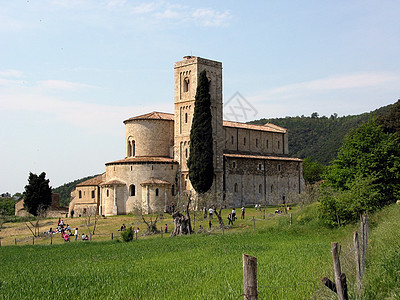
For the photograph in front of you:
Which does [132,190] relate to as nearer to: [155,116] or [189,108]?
[155,116]

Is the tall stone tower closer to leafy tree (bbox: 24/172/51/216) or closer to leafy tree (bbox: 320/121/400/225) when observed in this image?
leafy tree (bbox: 24/172/51/216)

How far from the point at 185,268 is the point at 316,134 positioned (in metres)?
117

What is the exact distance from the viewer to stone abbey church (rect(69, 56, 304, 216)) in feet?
179

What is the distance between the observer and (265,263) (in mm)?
18672

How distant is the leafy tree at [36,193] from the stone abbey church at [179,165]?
442 cm

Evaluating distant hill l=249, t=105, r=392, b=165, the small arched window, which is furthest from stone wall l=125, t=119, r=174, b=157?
distant hill l=249, t=105, r=392, b=165

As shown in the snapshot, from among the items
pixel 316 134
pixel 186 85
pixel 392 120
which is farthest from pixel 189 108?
pixel 316 134

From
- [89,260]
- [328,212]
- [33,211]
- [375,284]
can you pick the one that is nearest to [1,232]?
[33,211]

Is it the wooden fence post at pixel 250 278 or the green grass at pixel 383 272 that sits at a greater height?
the wooden fence post at pixel 250 278

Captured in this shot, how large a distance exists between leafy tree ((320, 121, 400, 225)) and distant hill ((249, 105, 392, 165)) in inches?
2833

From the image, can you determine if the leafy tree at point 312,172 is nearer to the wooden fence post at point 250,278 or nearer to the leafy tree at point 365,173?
the leafy tree at point 365,173

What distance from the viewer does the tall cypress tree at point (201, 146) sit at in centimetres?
5169

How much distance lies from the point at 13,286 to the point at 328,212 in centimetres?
1895

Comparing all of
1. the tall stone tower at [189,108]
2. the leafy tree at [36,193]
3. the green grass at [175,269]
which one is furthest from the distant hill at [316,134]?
the green grass at [175,269]
